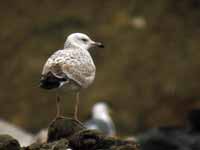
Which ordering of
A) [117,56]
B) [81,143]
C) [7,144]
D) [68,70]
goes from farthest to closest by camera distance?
[117,56] < [68,70] < [81,143] < [7,144]

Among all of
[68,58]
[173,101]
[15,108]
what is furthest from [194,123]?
[68,58]

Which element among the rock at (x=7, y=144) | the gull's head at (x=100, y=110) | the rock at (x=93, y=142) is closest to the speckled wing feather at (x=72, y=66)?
the rock at (x=93, y=142)

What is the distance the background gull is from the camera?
19.6m

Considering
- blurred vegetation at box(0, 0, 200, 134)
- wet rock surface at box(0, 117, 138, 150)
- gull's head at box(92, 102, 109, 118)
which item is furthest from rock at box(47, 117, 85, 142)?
blurred vegetation at box(0, 0, 200, 134)

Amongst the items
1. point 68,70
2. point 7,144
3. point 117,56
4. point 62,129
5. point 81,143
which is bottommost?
point 7,144

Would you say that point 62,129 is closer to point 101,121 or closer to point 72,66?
point 72,66

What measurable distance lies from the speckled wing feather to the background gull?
325 inches

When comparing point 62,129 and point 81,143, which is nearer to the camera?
point 81,143

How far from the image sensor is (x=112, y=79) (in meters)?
24.5

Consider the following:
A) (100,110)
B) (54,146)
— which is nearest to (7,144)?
(54,146)

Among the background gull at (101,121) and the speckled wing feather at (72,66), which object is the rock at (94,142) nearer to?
the speckled wing feather at (72,66)

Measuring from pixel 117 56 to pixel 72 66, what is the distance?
14.7 m

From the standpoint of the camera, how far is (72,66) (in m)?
10.5

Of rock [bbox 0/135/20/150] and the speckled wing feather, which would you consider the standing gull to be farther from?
rock [bbox 0/135/20/150]
